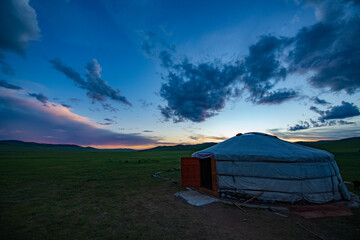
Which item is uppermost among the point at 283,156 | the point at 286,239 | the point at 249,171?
the point at 283,156

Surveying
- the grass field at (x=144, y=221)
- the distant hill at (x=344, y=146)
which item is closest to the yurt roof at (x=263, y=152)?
the grass field at (x=144, y=221)

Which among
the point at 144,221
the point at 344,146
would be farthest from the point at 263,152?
the point at 344,146

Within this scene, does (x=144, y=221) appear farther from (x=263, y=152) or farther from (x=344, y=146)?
(x=344, y=146)

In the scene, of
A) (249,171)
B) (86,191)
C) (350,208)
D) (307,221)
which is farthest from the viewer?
(86,191)

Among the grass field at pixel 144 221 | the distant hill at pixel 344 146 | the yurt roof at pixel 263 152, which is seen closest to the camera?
the grass field at pixel 144 221

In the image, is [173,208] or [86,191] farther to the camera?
[86,191]

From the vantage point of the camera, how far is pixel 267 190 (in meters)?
6.95

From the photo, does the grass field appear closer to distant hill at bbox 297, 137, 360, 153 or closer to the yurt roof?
the yurt roof

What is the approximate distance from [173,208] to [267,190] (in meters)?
4.22

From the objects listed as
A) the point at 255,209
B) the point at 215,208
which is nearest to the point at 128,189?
the point at 215,208

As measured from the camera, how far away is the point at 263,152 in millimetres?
7336

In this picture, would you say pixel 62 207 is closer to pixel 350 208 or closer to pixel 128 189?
Result: pixel 128 189

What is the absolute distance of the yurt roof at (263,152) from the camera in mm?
6914

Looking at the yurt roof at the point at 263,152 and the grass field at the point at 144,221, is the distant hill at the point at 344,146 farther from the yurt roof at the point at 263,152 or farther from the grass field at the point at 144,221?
the grass field at the point at 144,221
